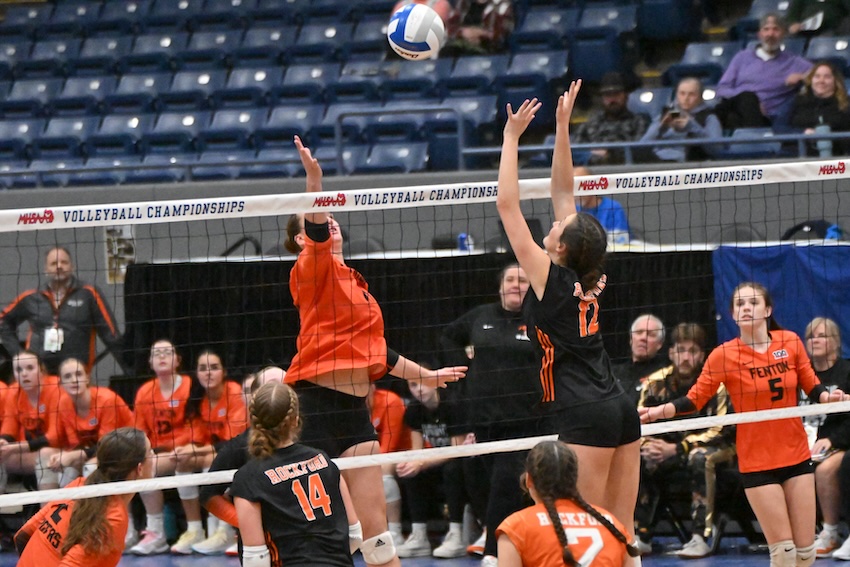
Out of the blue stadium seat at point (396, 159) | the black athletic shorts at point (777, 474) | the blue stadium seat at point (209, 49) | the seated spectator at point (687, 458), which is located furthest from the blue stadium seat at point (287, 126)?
the black athletic shorts at point (777, 474)

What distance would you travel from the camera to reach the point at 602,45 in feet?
44.7

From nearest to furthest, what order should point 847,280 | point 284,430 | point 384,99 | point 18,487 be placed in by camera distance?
point 284,430
point 847,280
point 18,487
point 384,99

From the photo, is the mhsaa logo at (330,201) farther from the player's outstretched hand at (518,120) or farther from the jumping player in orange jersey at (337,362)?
the player's outstretched hand at (518,120)

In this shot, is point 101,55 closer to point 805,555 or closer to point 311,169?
point 311,169

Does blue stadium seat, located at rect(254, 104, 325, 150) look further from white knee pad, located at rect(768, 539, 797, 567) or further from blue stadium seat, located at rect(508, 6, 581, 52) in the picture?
white knee pad, located at rect(768, 539, 797, 567)

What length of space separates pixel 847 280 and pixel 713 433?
143cm

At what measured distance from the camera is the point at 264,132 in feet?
45.6

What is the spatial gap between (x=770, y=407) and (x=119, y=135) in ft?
30.8

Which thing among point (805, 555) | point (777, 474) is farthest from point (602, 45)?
point (805, 555)

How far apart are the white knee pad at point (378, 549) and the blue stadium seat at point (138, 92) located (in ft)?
32.7

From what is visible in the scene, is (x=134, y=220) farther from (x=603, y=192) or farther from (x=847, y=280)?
(x=847, y=280)

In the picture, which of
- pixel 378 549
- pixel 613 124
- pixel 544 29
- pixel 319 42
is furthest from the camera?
pixel 319 42

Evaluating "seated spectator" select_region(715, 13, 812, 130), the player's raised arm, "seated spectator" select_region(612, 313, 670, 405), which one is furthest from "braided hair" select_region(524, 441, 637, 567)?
"seated spectator" select_region(715, 13, 812, 130)

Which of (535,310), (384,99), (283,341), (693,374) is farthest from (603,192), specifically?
(384,99)
